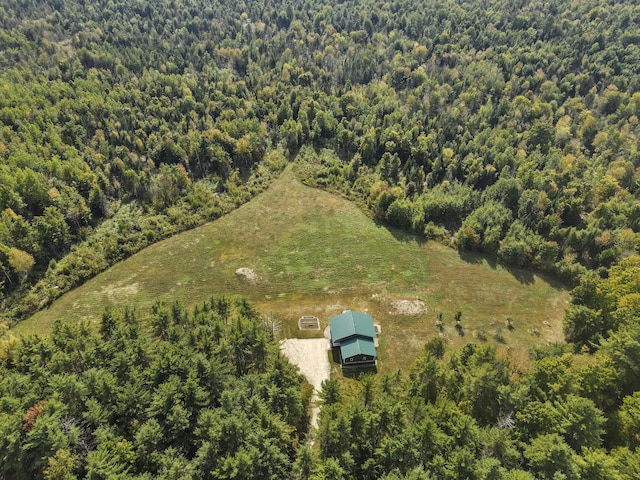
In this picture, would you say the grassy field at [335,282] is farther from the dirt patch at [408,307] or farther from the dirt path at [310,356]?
the dirt path at [310,356]

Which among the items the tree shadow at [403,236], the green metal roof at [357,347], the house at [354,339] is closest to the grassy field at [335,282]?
the tree shadow at [403,236]

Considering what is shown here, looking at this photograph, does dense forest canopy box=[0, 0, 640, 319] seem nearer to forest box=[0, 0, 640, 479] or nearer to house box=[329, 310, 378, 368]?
forest box=[0, 0, 640, 479]

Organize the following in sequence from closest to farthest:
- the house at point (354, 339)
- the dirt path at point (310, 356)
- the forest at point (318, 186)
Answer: the forest at point (318, 186), the dirt path at point (310, 356), the house at point (354, 339)

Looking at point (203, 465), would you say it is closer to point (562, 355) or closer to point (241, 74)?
point (562, 355)

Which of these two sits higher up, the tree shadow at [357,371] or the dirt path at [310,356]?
the dirt path at [310,356]

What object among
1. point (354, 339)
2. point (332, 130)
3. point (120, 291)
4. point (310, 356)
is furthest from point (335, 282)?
point (332, 130)

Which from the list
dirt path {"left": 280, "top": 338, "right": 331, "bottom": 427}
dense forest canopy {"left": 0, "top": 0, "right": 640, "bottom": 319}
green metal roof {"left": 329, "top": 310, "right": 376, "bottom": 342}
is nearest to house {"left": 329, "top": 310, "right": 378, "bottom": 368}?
green metal roof {"left": 329, "top": 310, "right": 376, "bottom": 342}
